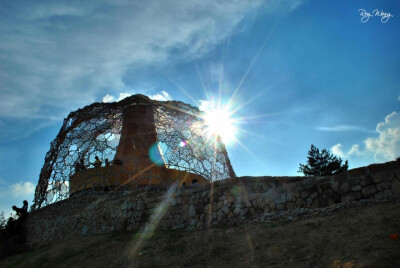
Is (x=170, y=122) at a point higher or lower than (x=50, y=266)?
higher

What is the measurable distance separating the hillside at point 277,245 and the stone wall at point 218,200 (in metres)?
0.45

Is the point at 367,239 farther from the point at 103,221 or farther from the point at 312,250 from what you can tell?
the point at 103,221

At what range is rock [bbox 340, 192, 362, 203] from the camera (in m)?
5.87

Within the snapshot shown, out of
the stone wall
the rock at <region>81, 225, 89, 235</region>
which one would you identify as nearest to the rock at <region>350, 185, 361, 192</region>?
the stone wall

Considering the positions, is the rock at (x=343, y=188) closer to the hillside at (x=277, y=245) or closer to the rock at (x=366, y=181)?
the rock at (x=366, y=181)

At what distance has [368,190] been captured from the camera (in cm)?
578

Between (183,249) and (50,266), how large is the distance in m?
4.00

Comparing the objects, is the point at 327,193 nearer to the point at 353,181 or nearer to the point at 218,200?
the point at 353,181

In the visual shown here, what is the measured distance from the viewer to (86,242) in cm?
892

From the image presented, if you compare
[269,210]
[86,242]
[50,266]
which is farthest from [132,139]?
[269,210]

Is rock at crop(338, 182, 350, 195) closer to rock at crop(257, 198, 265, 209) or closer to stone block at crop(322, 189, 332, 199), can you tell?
stone block at crop(322, 189, 332, 199)

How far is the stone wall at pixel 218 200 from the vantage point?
5879 millimetres

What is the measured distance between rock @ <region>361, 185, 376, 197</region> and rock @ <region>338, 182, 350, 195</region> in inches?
10.6

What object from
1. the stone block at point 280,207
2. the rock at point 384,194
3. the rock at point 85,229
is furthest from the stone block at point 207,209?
the rock at point 85,229
